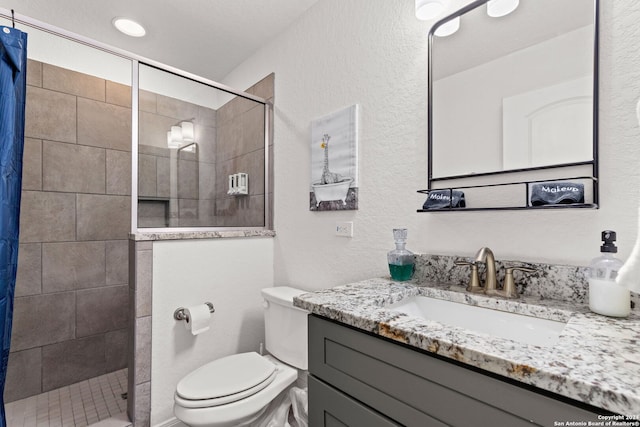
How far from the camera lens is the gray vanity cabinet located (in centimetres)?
52

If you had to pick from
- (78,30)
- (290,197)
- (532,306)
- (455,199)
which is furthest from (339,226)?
(78,30)

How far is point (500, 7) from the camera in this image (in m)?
1.10

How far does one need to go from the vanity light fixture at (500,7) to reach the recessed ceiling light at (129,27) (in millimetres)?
2169

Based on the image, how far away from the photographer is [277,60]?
2.18 meters

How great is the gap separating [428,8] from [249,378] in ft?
5.78

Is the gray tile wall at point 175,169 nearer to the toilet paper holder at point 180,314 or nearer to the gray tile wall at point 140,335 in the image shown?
the gray tile wall at point 140,335

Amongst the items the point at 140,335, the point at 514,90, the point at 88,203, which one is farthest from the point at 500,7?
the point at 88,203

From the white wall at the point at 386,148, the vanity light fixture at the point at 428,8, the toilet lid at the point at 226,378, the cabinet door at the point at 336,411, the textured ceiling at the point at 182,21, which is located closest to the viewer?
the cabinet door at the point at 336,411

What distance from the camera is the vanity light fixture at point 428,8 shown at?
1.20 metres

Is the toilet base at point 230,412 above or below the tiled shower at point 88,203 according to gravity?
below

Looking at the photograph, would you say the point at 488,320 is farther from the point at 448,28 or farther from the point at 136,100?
the point at 136,100

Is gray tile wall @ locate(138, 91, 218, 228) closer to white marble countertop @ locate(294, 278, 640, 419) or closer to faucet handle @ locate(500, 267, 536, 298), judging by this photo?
white marble countertop @ locate(294, 278, 640, 419)

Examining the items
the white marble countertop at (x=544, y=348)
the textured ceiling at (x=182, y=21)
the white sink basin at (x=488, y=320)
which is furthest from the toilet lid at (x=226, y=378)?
the textured ceiling at (x=182, y=21)

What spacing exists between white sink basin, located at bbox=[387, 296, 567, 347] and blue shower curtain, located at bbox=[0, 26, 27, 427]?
1.56 m
